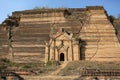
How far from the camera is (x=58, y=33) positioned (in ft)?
144

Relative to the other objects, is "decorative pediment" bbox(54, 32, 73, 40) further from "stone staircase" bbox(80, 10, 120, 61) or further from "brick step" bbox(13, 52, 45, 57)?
"brick step" bbox(13, 52, 45, 57)

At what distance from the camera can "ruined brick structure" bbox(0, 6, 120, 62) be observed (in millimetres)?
42750

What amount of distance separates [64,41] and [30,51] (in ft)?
14.9

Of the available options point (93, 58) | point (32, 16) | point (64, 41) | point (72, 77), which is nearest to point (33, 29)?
point (32, 16)

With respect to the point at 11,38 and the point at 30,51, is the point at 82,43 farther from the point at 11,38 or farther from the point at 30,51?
the point at 11,38

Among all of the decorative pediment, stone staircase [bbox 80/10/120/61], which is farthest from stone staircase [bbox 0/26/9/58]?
stone staircase [bbox 80/10/120/61]

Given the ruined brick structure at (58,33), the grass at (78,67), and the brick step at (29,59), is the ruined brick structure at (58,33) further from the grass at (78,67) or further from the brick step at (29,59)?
the grass at (78,67)

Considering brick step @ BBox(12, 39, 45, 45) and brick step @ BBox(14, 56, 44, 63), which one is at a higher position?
brick step @ BBox(12, 39, 45, 45)

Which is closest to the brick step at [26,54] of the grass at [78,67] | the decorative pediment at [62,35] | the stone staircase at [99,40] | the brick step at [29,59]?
the brick step at [29,59]

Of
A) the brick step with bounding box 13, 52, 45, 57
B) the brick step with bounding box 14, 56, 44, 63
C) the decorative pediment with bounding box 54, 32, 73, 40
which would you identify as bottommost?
the brick step with bounding box 14, 56, 44, 63

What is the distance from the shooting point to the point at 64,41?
43.7 metres

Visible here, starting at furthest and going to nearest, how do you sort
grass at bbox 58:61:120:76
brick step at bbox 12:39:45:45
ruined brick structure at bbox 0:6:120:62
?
brick step at bbox 12:39:45:45
ruined brick structure at bbox 0:6:120:62
grass at bbox 58:61:120:76

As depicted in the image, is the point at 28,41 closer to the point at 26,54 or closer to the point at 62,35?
the point at 26,54

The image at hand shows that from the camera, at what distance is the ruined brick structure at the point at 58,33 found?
140 ft
